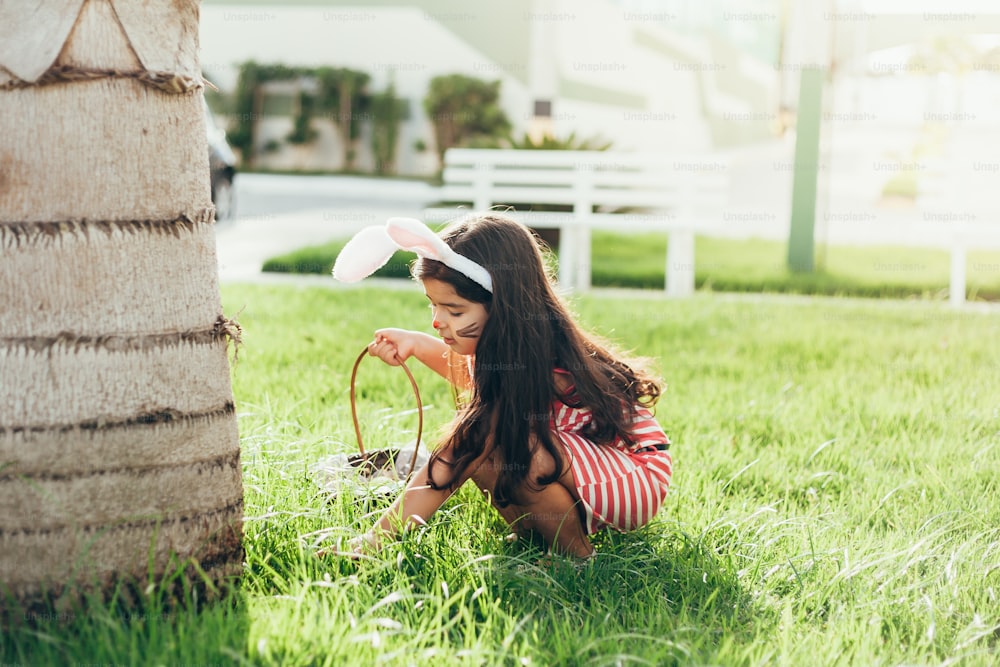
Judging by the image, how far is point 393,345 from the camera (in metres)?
2.87

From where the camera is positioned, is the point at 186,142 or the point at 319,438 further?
the point at 319,438

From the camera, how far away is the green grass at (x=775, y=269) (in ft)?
24.1

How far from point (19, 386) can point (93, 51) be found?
0.63 m

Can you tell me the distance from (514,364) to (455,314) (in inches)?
7.9

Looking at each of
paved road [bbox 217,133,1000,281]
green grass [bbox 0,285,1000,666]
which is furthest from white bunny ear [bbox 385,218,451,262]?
paved road [bbox 217,133,1000,281]

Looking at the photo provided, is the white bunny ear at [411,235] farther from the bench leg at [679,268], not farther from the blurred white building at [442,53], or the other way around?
the blurred white building at [442,53]

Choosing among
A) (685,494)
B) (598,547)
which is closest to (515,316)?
(598,547)

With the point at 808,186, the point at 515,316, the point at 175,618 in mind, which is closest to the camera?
the point at 175,618

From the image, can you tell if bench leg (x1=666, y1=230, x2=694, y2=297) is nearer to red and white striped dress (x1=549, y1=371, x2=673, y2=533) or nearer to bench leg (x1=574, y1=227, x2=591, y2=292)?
bench leg (x1=574, y1=227, x2=591, y2=292)

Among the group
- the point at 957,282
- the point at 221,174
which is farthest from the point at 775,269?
the point at 221,174

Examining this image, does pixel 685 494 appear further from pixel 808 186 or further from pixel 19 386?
pixel 808 186

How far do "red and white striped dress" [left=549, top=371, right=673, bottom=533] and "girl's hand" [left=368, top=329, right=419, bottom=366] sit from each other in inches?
18.0

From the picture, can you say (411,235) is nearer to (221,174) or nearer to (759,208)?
(221,174)

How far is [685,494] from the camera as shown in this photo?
305 centimetres
